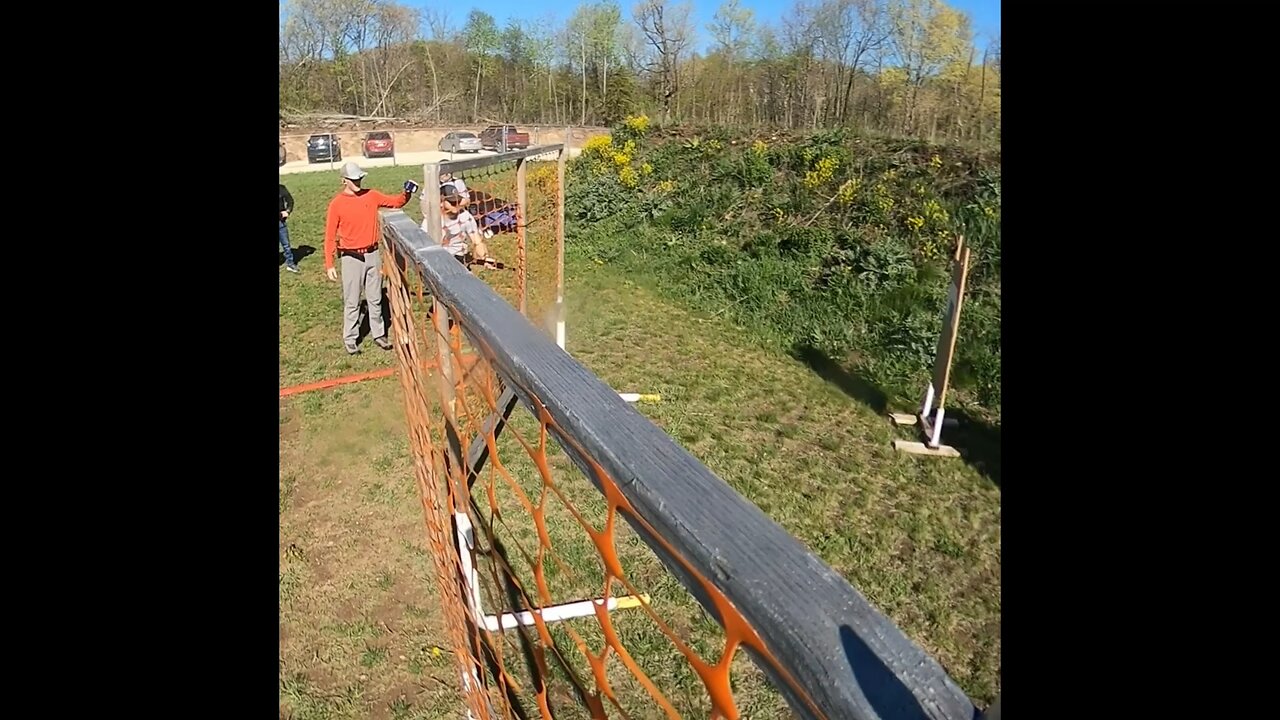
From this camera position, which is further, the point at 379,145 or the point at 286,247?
the point at 379,145

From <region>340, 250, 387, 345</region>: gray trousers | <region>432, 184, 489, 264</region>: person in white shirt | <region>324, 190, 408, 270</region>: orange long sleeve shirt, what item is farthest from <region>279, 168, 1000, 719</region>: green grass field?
<region>432, 184, 489, 264</region>: person in white shirt

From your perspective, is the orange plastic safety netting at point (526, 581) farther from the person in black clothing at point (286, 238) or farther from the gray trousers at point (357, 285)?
the person in black clothing at point (286, 238)

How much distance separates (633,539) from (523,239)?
2.99 metres

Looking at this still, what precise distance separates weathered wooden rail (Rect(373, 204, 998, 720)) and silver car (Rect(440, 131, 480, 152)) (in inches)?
959

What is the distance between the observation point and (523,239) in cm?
593

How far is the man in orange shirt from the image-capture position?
607 cm

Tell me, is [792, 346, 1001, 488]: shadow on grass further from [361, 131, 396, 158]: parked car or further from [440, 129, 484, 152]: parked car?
[361, 131, 396, 158]: parked car

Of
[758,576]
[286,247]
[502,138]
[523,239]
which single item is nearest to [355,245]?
[523,239]

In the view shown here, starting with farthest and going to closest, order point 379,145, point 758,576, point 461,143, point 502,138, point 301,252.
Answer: point 461,143 → point 379,145 → point 502,138 → point 301,252 → point 758,576

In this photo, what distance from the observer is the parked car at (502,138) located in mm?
23297

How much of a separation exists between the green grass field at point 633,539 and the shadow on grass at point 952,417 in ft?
0.20

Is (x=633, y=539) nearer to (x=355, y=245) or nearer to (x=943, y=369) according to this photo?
(x=943, y=369)
